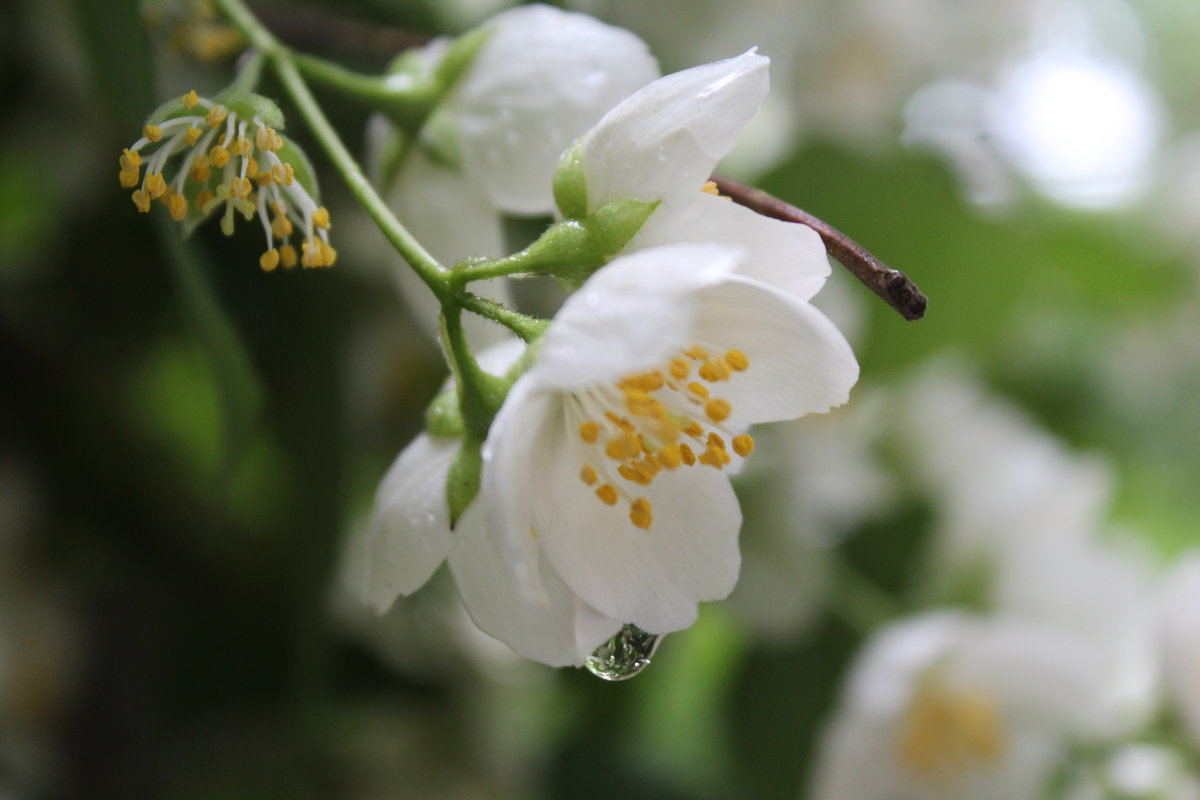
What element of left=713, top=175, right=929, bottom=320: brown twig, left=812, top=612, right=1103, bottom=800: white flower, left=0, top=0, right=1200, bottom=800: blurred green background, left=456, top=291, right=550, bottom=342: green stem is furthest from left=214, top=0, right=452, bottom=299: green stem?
left=812, top=612, right=1103, bottom=800: white flower

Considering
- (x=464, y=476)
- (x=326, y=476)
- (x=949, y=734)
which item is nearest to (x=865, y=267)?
(x=464, y=476)

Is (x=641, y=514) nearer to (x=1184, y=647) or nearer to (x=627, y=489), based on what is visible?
(x=627, y=489)

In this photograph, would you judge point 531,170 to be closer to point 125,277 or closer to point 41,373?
point 125,277

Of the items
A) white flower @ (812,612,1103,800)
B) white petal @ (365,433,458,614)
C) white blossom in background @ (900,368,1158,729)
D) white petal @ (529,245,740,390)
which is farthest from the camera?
white blossom in background @ (900,368,1158,729)

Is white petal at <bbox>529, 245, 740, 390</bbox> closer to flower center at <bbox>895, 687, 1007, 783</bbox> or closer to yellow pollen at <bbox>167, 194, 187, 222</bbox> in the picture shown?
yellow pollen at <bbox>167, 194, 187, 222</bbox>

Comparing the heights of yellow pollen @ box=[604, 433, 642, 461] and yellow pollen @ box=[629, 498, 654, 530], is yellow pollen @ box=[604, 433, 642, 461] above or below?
above

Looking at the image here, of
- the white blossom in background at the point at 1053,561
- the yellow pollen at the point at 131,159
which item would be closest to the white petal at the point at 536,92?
the yellow pollen at the point at 131,159

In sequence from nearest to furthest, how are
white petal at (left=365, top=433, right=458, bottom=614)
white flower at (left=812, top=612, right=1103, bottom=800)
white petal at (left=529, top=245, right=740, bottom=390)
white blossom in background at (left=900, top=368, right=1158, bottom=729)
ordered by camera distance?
white petal at (left=529, top=245, right=740, bottom=390)
white petal at (left=365, top=433, right=458, bottom=614)
white flower at (left=812, top=612, right=1103, bottom=800)
white blossom in background at (left=900, top=368, right=1158, bottom=729)
